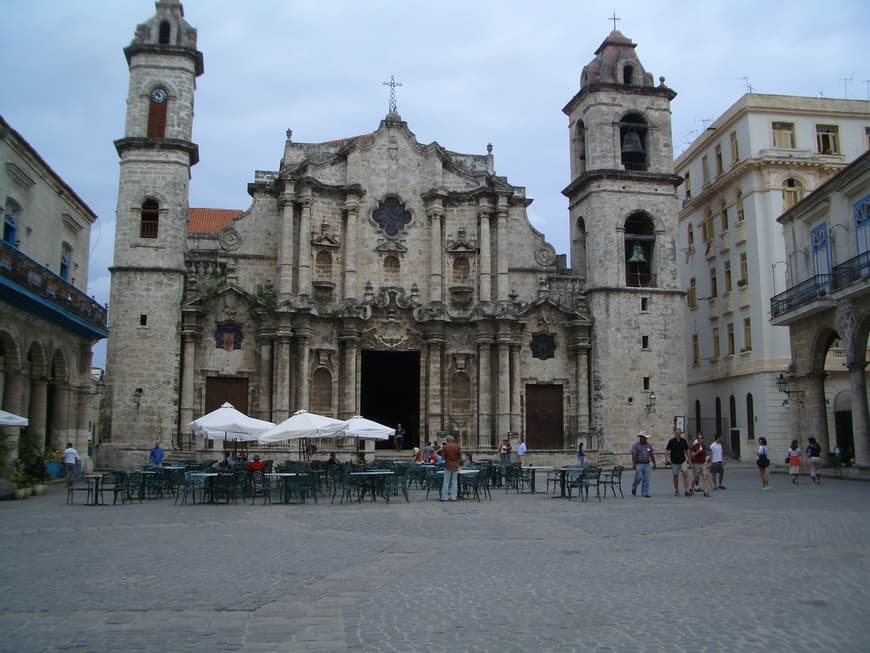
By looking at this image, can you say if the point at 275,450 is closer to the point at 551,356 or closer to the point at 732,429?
the point at 551,356

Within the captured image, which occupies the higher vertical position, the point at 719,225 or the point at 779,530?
the point at 719,225

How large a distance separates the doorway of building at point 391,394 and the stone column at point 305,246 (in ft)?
17.9

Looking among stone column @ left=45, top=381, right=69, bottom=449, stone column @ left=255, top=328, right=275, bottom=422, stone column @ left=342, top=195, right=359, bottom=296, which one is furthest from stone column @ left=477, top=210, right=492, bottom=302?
stone column @ left=45, top=381, right=69, bottom=449

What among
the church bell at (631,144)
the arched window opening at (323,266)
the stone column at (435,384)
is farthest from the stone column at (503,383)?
the church bell at (631,144)

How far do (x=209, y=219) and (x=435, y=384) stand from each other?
19065 mm

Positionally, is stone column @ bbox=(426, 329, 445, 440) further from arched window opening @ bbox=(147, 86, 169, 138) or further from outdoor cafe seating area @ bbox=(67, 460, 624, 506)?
arched window opening @ bbox=(147, 86, 169, 138)

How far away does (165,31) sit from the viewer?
34.9 meters

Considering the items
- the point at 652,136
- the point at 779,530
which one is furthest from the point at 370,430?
the point at 652,136

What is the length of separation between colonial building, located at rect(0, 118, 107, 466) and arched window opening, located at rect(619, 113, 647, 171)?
23318 mm

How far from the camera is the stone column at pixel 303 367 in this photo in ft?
109

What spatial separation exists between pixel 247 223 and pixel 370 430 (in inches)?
621

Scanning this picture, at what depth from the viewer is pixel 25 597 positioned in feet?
27.6

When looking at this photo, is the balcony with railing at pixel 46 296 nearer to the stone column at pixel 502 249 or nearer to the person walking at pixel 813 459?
the stone column at pixel 502 249

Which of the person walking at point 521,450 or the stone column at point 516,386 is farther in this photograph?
the stone column at point 516,386
